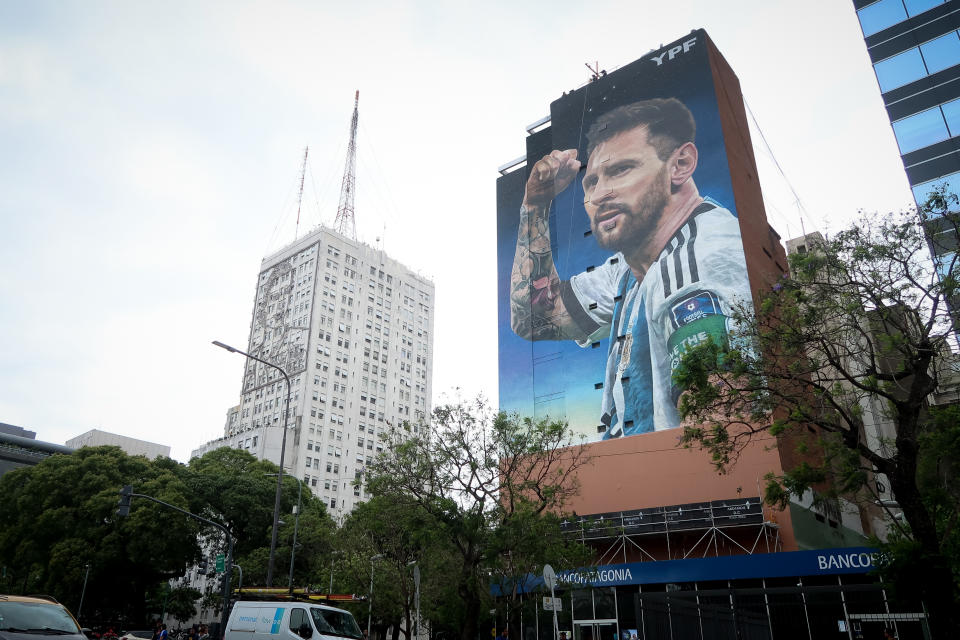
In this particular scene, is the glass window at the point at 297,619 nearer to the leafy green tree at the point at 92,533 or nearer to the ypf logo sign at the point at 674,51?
the leafy green tree at the point at 92,533

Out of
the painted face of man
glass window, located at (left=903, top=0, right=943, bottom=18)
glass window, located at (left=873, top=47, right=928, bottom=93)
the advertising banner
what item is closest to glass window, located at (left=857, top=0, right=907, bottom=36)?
glass window, located at (left=903, top=0, right=943, bottom=18)

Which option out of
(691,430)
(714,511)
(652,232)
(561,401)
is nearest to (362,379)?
(561,401)

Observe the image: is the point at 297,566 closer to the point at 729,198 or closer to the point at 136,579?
the point at 136,579

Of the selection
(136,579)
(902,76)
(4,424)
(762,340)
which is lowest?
(136,579)

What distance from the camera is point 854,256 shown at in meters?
17.8

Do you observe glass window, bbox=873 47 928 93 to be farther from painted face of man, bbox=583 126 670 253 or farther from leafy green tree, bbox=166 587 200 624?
leafy green tree, bbox=166 587 200 624

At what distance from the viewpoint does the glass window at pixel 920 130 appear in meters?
42.2

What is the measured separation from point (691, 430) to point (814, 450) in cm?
1943

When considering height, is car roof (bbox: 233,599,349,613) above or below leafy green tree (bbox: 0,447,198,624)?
below

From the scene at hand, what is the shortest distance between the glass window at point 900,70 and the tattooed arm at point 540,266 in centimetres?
2290

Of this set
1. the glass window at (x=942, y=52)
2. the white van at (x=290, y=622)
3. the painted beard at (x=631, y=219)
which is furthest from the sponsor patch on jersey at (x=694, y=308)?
the white van at (x=290, y=622)

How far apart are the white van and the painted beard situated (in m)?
40.6

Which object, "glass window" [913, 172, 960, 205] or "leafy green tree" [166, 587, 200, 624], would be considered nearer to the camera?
"glass window" [913, 172, 960, 205]

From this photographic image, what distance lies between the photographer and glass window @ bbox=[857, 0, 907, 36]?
46.8 meters
